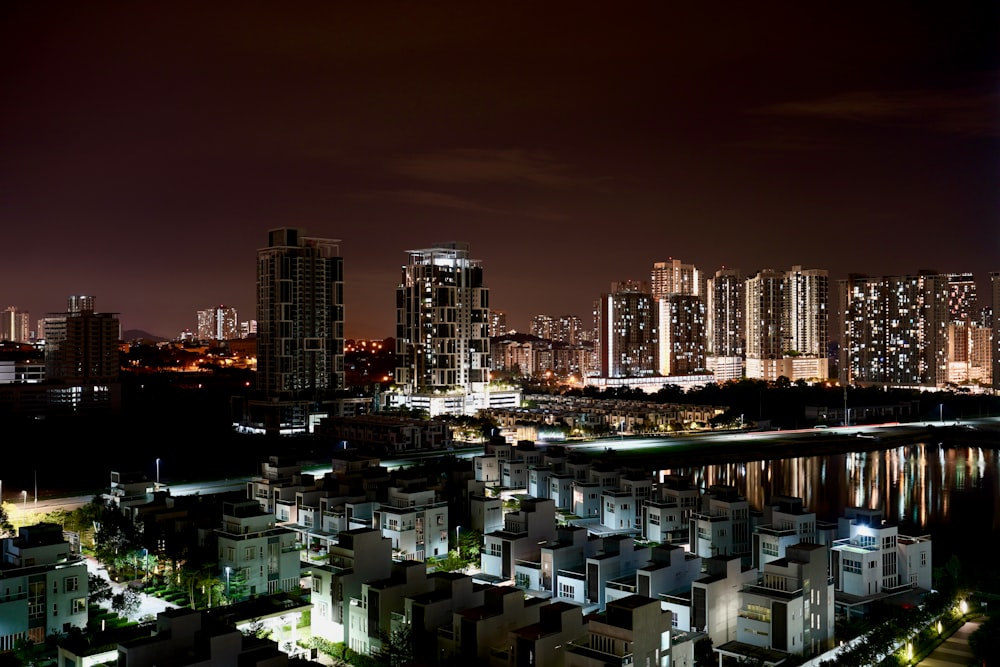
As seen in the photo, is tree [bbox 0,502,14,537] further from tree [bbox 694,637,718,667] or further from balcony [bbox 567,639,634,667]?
tree [bbox 694,637,718,667]

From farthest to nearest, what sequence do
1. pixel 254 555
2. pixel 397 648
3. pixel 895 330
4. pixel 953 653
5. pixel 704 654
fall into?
pixel 895 330 → pixel 254 555 → pixel 953 653 → pixel 704 654 → pixel 397 648

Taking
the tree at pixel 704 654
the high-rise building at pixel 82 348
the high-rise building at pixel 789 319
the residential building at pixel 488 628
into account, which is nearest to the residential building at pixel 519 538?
the residential building at pixel 488 628

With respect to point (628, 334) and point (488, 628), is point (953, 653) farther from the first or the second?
point (628, 334)

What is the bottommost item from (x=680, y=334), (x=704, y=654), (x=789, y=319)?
(x=704, y=654)

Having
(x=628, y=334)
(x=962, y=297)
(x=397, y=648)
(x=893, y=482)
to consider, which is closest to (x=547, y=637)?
(x=397, y=648)

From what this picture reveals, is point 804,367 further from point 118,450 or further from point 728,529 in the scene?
point 728,529

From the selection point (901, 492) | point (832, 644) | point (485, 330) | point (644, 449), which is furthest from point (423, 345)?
point (832, 644)
